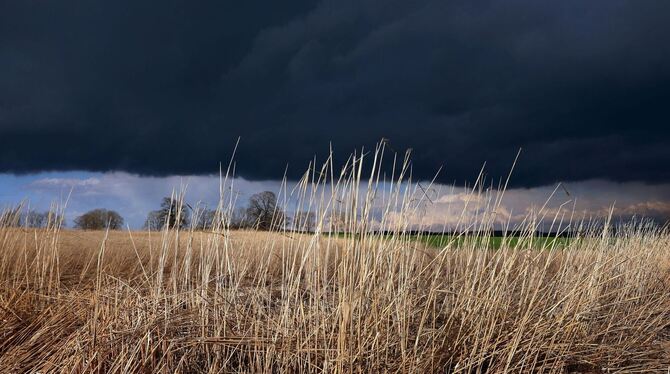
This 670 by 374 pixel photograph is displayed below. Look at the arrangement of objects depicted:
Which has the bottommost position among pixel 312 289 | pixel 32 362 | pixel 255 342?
pixel 32 362

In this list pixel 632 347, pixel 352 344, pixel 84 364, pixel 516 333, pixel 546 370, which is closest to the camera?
pixel 352 344

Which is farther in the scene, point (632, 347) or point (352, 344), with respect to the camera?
point (632, 347)

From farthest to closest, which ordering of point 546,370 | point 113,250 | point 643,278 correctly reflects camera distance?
point 113,250 → point 643,278 → point 546,370

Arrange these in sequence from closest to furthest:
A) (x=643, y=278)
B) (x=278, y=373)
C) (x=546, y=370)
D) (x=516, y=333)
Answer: (x=278, y=373), (x=516, y=333), (x=546, y=370), (x=643, y=278)

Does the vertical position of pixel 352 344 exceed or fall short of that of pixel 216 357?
it exceeds it

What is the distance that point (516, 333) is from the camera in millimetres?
3604

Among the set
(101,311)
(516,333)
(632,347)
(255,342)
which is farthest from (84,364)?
(632,347)

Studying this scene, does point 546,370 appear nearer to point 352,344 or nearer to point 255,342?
point 352,344

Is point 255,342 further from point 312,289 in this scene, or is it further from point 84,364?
point 84,364

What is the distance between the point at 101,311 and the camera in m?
3.67

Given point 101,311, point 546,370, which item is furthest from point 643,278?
point 101,311

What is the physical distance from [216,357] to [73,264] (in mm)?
4881

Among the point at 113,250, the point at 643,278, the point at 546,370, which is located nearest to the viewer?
the point at 546,370

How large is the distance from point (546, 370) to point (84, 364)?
10.4ft
